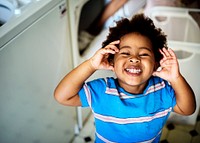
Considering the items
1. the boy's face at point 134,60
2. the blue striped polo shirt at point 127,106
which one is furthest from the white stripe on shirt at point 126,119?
the boy's face at point 134,60

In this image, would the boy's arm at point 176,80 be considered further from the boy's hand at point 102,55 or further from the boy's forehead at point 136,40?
the boy's hand at point 102,55

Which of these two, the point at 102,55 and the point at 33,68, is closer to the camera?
the point at 102,55

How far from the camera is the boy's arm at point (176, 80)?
0.99m

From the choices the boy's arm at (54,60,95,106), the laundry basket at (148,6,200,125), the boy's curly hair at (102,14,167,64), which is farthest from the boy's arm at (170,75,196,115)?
the laundry basket at (148,6,200,125)

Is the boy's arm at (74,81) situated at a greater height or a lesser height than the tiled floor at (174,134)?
greater

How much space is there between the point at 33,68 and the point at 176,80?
1.91ft

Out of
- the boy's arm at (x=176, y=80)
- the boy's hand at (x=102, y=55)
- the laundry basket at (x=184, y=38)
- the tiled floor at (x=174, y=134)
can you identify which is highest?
the boy's hand at (x=102, y=55)

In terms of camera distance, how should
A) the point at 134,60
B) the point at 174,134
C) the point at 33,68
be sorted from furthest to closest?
the point at 174,134 < the point at 33,68 < the point at 134,60

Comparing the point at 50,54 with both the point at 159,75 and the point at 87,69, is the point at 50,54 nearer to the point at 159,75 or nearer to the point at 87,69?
the point at 87,69

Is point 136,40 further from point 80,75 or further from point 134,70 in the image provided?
point 80,75

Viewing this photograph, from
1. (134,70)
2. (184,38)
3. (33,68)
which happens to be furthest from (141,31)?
(184,38)

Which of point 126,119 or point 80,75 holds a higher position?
point 80,75

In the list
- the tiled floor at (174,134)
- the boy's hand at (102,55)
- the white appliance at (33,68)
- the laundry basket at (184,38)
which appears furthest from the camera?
the tiled floor at (174,134)

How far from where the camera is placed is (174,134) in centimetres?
187
